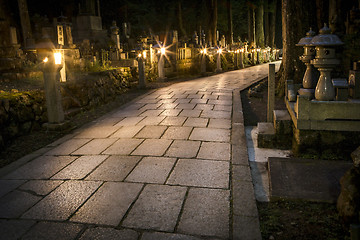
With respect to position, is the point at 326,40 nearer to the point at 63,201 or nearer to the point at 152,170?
the point at 152,170

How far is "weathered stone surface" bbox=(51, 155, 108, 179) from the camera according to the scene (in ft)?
11.1

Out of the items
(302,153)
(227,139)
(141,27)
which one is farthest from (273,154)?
(141,27)

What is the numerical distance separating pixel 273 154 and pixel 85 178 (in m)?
2.54

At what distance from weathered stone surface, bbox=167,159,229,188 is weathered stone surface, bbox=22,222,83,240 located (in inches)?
43.8

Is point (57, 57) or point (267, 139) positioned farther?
point (57, 57)

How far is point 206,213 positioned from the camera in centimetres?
247

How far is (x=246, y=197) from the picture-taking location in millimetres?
2717

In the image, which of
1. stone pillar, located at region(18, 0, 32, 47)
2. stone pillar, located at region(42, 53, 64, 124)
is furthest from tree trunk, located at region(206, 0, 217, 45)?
stone pillar, located at region(42, 53, 64, 124)

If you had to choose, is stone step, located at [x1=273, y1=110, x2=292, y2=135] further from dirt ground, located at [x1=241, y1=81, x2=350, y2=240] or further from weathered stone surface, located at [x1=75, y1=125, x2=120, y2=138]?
weathered stone surface, located at [x1=75, y1=125, x2=120, y2=138]

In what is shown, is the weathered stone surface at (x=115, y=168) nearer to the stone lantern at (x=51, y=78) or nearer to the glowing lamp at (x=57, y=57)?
the stone lantern at (x=51, y=78)

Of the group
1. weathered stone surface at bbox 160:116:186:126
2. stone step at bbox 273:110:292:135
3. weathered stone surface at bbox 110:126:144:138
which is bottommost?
weathered stone surface at bbox 110:126:144:138

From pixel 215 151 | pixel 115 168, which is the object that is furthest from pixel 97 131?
pixel 215 151

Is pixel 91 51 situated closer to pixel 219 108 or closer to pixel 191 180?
pixel 219 108

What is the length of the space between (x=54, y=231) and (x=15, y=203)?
0.81m
